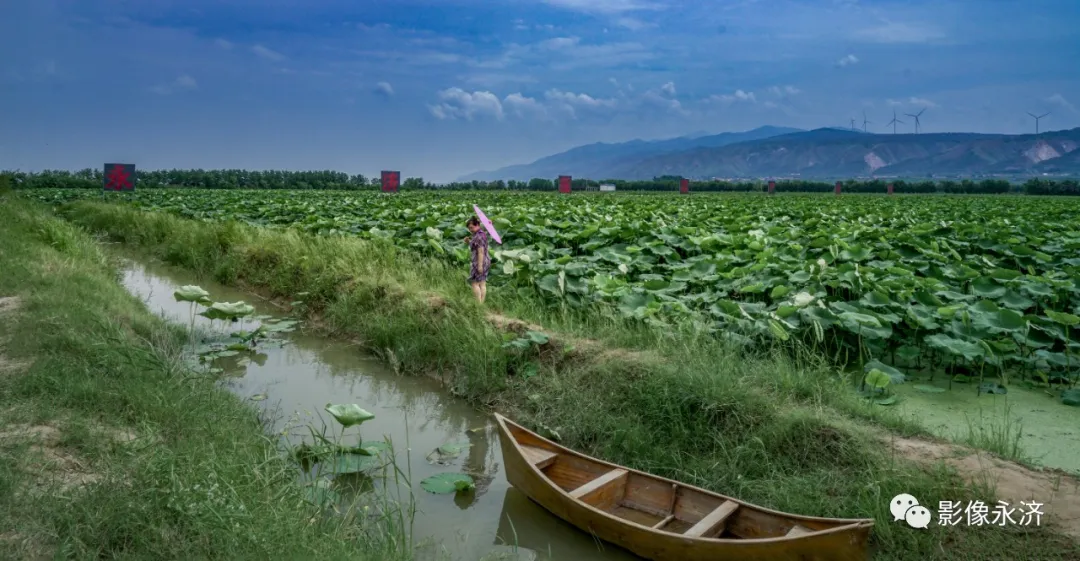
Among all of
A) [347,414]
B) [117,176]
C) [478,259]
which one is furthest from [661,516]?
[117,176]

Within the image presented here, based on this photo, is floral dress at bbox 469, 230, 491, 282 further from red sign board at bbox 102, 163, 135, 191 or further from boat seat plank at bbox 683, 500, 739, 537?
red sign board at bbox 102, 163, 135, 191

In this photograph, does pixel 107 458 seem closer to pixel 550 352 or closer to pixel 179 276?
pixel 550 352

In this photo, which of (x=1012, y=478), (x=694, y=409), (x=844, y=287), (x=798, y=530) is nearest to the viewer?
(x=798, y=530)

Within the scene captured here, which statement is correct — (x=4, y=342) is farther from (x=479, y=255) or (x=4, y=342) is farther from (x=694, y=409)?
(x=694, y=409)

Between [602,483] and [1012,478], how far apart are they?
6.46 ft

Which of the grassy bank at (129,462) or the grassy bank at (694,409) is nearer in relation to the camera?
the grassy bank at (129,462)

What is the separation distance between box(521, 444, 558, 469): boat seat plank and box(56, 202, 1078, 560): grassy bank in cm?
68

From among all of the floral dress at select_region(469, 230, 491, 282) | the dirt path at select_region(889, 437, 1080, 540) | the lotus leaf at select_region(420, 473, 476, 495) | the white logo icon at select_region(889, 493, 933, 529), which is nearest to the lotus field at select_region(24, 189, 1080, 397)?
the floral dress at select_region(469, 230, 491, 282)

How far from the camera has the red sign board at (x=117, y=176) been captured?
21.5 meters

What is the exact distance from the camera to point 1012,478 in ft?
11.4

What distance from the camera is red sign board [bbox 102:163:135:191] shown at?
21.5m

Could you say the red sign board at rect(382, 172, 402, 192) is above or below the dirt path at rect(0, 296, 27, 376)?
above

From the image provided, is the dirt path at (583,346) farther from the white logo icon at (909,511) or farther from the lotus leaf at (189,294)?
the lotus leaf at (189,294)

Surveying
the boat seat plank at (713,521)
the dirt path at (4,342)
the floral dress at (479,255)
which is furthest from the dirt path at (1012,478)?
the dirt path at (4,342)
